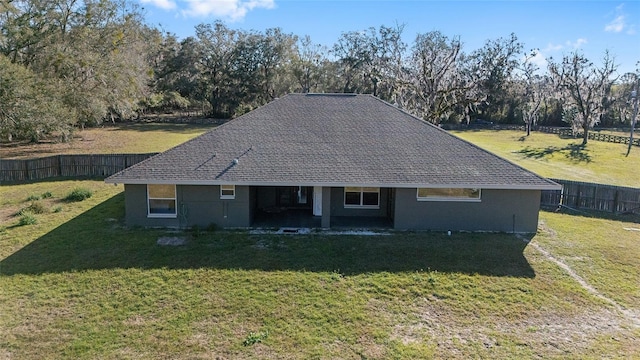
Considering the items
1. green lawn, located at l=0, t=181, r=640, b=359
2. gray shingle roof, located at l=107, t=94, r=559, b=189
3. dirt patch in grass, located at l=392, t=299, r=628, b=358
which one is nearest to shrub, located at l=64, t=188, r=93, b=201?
green lawn, located at l=0, t=181, r=640, b=359

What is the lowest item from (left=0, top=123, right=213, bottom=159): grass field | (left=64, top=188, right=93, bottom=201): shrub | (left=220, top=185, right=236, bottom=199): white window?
(left=64, top=188, right=93, bottom=201): shrub

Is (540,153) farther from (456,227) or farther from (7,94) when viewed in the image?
(7,94)

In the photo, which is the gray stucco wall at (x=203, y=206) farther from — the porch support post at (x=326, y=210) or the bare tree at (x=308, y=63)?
the bare tree at (x=308, y=63)

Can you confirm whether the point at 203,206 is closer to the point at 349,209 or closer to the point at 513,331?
the point at 349,209

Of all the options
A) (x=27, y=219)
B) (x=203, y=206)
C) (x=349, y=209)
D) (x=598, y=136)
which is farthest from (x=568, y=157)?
A: (x=27, y=219)

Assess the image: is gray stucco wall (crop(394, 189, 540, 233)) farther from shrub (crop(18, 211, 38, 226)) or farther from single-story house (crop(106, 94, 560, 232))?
shrub (crop(18, 211, 38, 226))

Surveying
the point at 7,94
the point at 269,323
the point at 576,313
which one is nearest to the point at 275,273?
the point at 269,323
